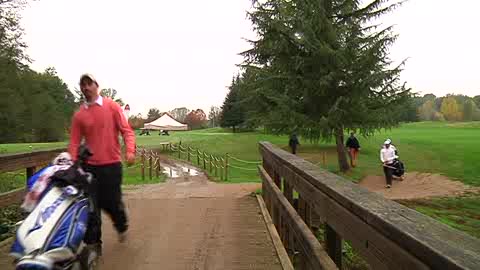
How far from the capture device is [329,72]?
24.6m

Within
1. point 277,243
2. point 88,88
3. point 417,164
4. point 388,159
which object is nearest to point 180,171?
point 388,159

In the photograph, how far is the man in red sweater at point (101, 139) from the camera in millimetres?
4586

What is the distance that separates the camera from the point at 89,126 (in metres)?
4.61

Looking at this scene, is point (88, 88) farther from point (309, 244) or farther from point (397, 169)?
point (397, 169)

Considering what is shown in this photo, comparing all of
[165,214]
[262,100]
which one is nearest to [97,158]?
[165,214]

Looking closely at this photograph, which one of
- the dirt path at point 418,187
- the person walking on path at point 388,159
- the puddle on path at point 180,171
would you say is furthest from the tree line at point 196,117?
the person walking on path at point 388,159

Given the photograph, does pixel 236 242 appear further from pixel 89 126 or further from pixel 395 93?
pixel 395 93

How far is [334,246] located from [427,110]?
132 meters

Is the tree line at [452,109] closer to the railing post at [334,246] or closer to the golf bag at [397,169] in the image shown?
the golf bag at [397,169]

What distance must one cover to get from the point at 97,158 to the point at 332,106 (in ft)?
68.2

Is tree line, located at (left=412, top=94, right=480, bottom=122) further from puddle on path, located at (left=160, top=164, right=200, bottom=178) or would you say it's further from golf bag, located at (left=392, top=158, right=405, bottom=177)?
golf bag, located at (left=392, top=158, right=405, bottom=177)

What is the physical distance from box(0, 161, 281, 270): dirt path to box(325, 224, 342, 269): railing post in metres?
1.67

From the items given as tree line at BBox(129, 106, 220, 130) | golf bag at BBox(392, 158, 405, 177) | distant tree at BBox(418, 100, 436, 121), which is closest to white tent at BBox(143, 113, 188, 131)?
tree line at BBox(129, 106, 220, 130)

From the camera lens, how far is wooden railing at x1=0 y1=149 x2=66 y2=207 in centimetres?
590
